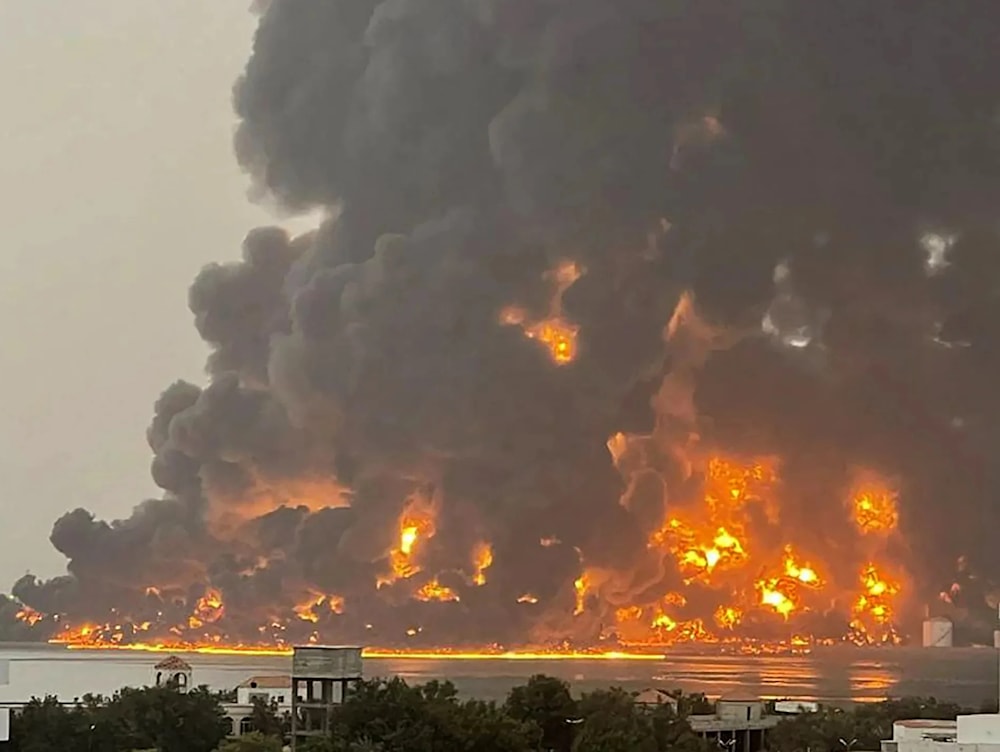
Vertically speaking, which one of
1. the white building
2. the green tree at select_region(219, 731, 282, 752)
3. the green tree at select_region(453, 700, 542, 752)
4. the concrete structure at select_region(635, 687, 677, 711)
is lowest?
the green tree at select_region(219, 731, 282, 752)

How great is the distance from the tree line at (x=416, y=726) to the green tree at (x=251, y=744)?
0.11 feet

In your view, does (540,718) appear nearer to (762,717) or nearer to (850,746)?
(850,746)

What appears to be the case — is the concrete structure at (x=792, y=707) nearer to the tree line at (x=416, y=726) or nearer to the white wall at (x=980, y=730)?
the tree line at (x=416, y=726)

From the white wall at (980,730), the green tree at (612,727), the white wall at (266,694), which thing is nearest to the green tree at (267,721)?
the white wall at (266,694)

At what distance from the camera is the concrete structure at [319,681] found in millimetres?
26344

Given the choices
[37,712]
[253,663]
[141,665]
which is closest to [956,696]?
[37,712]

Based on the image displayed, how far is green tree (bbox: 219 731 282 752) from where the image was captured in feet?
77.3

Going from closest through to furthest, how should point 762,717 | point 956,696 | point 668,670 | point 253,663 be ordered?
1. point 762,717
2. point 956,696
3. point 668,670
4. point 253,663

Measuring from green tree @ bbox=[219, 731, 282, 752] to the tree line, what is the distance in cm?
3

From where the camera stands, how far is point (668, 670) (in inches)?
3374

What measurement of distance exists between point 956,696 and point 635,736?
37.8 metres

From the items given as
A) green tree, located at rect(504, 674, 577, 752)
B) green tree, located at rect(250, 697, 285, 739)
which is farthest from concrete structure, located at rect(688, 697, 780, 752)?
green tree, located at rect(250, 697, 285, 739)

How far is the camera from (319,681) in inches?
1047

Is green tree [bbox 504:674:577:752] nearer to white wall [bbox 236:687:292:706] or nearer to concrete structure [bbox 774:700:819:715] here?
white wall [bbox 236:687:292:706]
